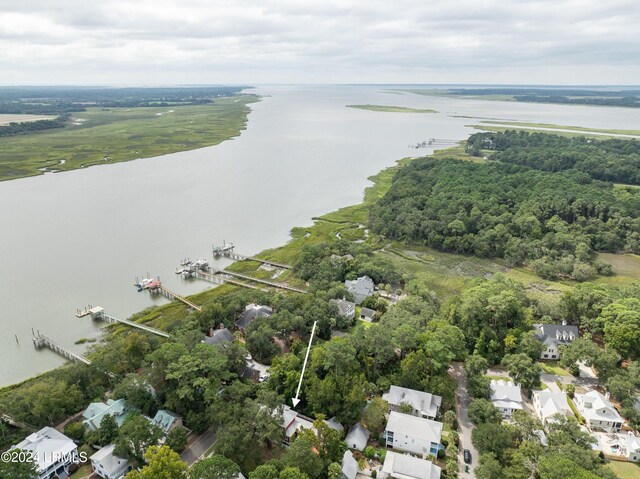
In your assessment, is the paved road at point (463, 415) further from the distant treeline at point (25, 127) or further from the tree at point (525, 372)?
the distant treeline at point (25, 127)

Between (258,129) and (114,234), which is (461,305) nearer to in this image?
(114,234)

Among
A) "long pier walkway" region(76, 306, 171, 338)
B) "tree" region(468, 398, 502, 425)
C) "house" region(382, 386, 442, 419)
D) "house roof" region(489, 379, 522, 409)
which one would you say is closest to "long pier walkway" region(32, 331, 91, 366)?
"long pier walkway" region(76, 306, 171, 338)

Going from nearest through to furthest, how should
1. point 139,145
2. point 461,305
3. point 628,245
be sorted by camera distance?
1. point 461,305
2. point 628,245
3. point 139,145

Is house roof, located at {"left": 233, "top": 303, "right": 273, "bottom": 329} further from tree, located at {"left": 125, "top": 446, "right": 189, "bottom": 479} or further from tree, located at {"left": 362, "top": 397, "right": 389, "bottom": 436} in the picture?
tree, located at {"left": 125, "top": 446, "right": 189, "bottom": 479}

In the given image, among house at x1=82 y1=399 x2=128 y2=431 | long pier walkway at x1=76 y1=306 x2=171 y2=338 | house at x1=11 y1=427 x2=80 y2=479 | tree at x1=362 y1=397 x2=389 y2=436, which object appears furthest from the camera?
long pier walkway at x1=76 y1=306 x2=171 y2=338

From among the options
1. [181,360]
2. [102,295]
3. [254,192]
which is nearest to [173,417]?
[181,360]

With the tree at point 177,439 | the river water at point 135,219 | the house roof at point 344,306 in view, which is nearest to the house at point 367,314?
the house roof at point 344,306

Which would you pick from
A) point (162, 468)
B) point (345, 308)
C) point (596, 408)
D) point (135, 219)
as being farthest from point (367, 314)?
point (135, 219)
